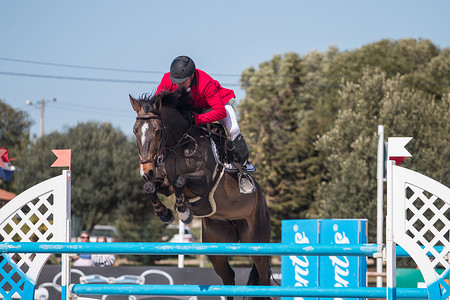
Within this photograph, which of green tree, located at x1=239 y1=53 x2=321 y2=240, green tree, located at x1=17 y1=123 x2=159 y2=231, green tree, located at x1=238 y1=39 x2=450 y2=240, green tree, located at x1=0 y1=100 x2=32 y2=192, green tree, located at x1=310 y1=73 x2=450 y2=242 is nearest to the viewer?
green tree, located at x1=310 y1=73 x2=450 y2=242

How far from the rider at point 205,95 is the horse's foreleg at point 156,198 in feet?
2.12

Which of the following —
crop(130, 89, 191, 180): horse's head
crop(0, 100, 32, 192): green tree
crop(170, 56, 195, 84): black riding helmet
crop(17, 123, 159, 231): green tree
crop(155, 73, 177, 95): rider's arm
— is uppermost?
crop(0, 100, 32, 192): green tree

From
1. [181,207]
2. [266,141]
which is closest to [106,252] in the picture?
[181,207]

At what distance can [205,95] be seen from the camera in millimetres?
4859

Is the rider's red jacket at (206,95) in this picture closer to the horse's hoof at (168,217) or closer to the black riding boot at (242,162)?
the black riding boot at (242,162)

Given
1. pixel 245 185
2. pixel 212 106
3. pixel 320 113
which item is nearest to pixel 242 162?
pixel 245 185

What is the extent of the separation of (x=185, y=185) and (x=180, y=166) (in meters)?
0.20

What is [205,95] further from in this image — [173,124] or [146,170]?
[146,170]

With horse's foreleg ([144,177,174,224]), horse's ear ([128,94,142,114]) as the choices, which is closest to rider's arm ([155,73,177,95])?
horse's ear ([128,94,142,114])

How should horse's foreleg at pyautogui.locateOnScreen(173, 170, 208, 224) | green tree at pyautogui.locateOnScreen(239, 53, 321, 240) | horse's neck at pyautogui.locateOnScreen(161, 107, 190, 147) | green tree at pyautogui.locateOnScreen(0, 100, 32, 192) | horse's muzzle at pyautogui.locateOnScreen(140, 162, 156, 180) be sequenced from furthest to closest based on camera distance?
green tree at pyautogui.locateOnScreen(0, 100, 32, 192) < green tree at pyautogui.locateOnScreen(239, 53, 321, 240) < horse's neck at pyautogui.locateOnScreen(161, 107, 190, 147) < horse's foreleg at pyautogui.locateOnScreen(173, 170, 208, 224) < horse's muzzle at pyautogui.locateOnScreen(140, 162, 156, 180)

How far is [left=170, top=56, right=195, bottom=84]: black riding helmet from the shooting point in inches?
182

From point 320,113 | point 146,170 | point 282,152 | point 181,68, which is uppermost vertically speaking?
point 320,113

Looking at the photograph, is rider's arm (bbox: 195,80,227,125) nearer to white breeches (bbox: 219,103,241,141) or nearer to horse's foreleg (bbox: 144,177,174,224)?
white breeches (bbox: 219,103,241,141)

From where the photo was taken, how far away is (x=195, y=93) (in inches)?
193
